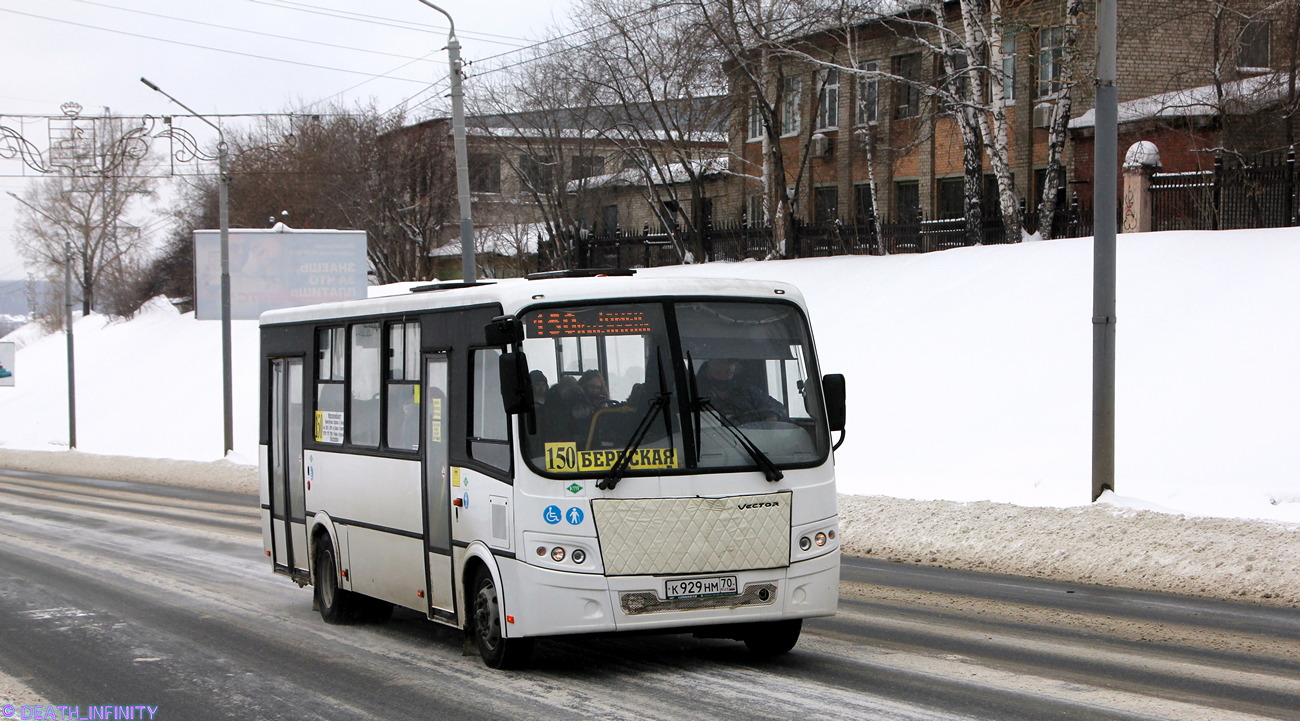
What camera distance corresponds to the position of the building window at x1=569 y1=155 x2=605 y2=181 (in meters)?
50.1

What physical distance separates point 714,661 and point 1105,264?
8.37 meters

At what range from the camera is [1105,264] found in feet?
50.5

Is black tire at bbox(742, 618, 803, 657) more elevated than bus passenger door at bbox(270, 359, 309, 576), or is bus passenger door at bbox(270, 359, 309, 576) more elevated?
bus passenger door at bbox(270, 359, 309, 576)

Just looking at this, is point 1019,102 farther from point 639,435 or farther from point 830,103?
point 639,435

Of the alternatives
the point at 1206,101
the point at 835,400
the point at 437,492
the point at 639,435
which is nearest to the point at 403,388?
the point at 437,492

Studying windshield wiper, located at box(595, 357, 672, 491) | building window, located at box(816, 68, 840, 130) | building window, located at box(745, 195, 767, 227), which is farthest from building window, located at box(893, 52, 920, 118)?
windshield wiper, located at box(595, 357, 672, 491)

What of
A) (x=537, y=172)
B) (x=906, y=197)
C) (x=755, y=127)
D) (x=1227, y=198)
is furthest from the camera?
(x=537, y=172)

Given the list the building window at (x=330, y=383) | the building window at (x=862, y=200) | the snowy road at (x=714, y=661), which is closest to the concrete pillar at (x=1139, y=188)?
the snowy road at (x=714, y=661)

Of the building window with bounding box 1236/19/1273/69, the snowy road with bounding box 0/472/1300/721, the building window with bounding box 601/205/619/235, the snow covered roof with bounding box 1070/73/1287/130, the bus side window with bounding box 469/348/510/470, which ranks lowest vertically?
the snowy road with bounding box 0/472/1300/721

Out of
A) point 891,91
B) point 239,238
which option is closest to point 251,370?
point 239,238

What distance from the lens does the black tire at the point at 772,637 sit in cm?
884

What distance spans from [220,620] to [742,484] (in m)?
5.07

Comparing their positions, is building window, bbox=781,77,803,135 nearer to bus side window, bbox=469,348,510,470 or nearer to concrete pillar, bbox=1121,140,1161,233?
concrete pillar, bbox=1121,140,1161,233

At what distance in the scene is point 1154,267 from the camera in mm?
24391
